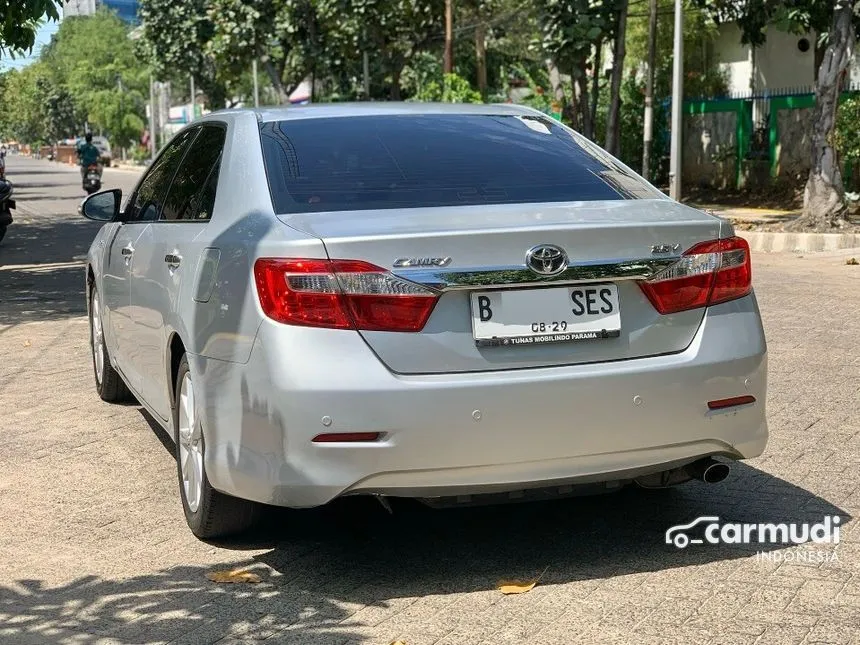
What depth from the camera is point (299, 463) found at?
Result: 168 inches

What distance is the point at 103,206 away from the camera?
6.90 meters

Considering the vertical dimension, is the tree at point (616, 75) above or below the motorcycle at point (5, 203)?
above

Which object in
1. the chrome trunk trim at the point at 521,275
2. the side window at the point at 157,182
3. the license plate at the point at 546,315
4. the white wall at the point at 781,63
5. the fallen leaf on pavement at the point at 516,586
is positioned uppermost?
the white wall at the point at 781,63

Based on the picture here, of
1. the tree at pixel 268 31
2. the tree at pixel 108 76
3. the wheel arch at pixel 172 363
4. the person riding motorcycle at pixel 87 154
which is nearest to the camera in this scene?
the wheel arch at pixel 172 363

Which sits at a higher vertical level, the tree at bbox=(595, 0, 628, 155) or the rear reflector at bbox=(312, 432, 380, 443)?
the tree at bbox=(595, 0, 628, 155)

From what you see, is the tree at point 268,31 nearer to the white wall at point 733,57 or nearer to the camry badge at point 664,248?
the white wall at point 733,57

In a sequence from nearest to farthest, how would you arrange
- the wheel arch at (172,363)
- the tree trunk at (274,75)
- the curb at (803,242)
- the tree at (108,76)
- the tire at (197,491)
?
the tire at (197,491), the wheel arch at (172,363), the curb at (803,242), the tree trunk at (274,75), the tree at (108,76)

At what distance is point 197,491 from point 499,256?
5.08 feet

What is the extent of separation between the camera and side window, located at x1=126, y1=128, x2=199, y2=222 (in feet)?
20.1

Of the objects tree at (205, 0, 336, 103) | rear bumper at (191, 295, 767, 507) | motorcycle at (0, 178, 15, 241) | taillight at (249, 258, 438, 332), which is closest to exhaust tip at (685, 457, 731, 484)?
rear bumper at (191, 295, 767, 507)

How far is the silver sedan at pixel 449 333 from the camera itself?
4.21m

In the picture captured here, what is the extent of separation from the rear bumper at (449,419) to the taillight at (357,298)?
0.06 m

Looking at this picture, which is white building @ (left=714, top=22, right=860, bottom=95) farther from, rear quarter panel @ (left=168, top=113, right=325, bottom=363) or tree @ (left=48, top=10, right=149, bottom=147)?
tree @ (left=48, top=10, right=149, bottom=147)

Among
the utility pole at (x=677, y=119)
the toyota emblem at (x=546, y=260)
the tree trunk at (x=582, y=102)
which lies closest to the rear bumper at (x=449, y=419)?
the toyota emblem at (x=546, y=260)
